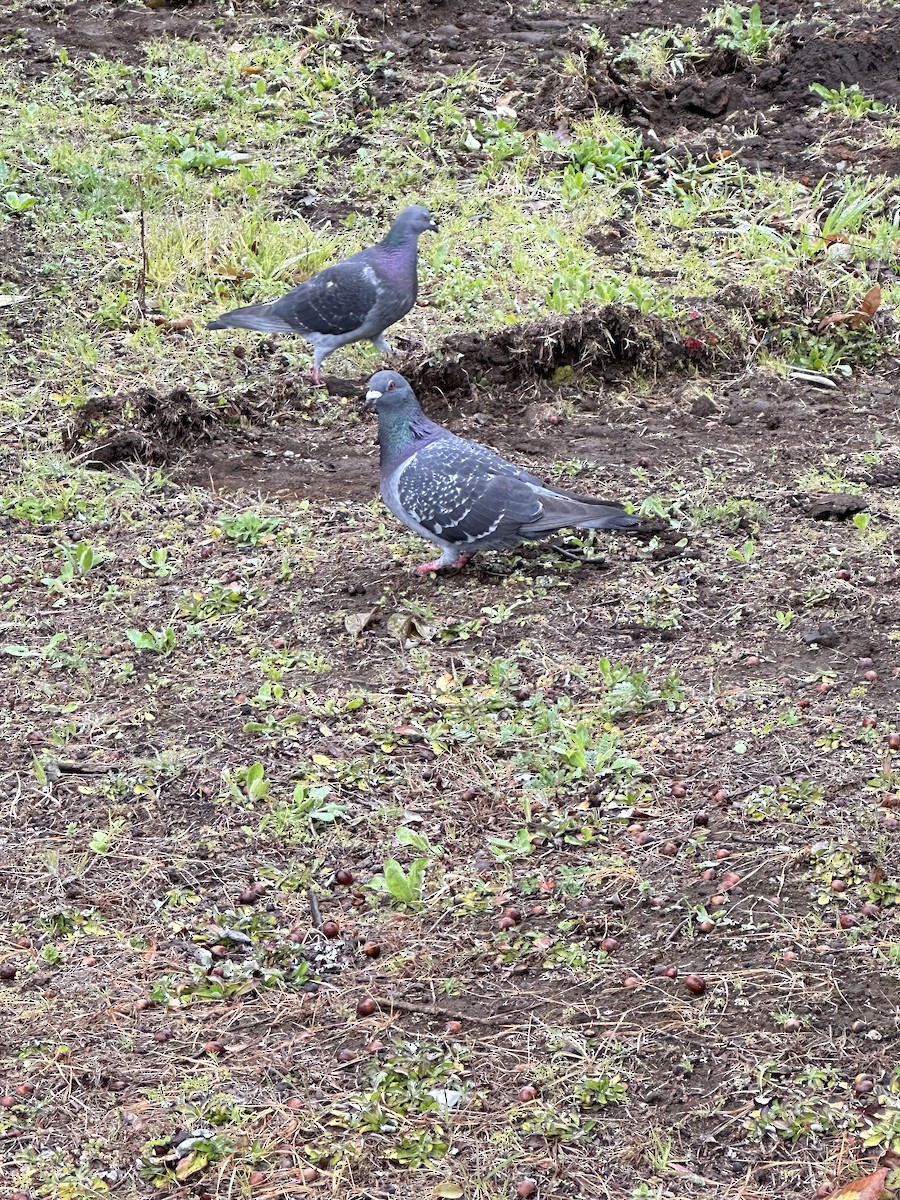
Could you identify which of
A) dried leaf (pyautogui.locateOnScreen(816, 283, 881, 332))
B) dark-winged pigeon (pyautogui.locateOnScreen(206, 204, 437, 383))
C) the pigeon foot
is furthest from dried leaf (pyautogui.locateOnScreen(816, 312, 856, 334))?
the pigeon foot

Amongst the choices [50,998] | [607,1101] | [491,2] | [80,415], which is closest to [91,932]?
[50,998]

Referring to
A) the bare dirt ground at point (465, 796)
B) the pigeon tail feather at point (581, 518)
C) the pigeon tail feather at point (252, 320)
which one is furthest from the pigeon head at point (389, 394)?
the pigeon tail feather at point (252, 320)

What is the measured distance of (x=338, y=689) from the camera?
4.59 m

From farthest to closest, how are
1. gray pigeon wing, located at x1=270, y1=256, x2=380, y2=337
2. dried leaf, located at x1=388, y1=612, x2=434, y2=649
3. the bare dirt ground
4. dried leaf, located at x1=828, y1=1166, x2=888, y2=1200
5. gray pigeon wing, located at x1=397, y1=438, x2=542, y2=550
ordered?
gray pigeon wing, located at x1=270, y1=256, x2=380, y2=337
gray pigeon wing, located at x1=397, y1=438, x2=542, y2=550
dried leaf, located at x1=388, y1=612, x2=434, y2=649
the bare dirt ground
dried leaf, located at x1=828, y1=1166, x2=888, y2=1200

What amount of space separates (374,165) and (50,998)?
235 inches

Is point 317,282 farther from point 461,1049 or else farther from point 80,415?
point 461,1049

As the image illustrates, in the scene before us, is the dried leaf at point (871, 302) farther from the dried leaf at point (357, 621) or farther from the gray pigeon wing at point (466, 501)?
the dried leaf at point (357, 621)

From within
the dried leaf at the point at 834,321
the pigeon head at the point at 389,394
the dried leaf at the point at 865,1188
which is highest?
the pigeon head at the point at 389,394

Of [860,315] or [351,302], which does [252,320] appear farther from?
[860,315]

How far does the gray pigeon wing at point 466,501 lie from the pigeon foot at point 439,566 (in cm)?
15

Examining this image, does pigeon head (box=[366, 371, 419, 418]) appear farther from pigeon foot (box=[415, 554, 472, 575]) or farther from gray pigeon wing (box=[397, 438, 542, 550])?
pigeon foot (box=[415, 554, 472, 575])

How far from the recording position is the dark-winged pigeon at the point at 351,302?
639 centimetres

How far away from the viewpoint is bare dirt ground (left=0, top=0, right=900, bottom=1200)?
3123mm

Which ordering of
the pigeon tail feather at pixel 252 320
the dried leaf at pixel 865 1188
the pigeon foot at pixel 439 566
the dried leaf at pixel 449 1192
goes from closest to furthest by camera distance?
the dried leaf at pixel 865 1188, the dried leaf at pixel 449 1192, the pigeon foot at pixel 439 566, the pigeon tail feather at pixel 252 320
